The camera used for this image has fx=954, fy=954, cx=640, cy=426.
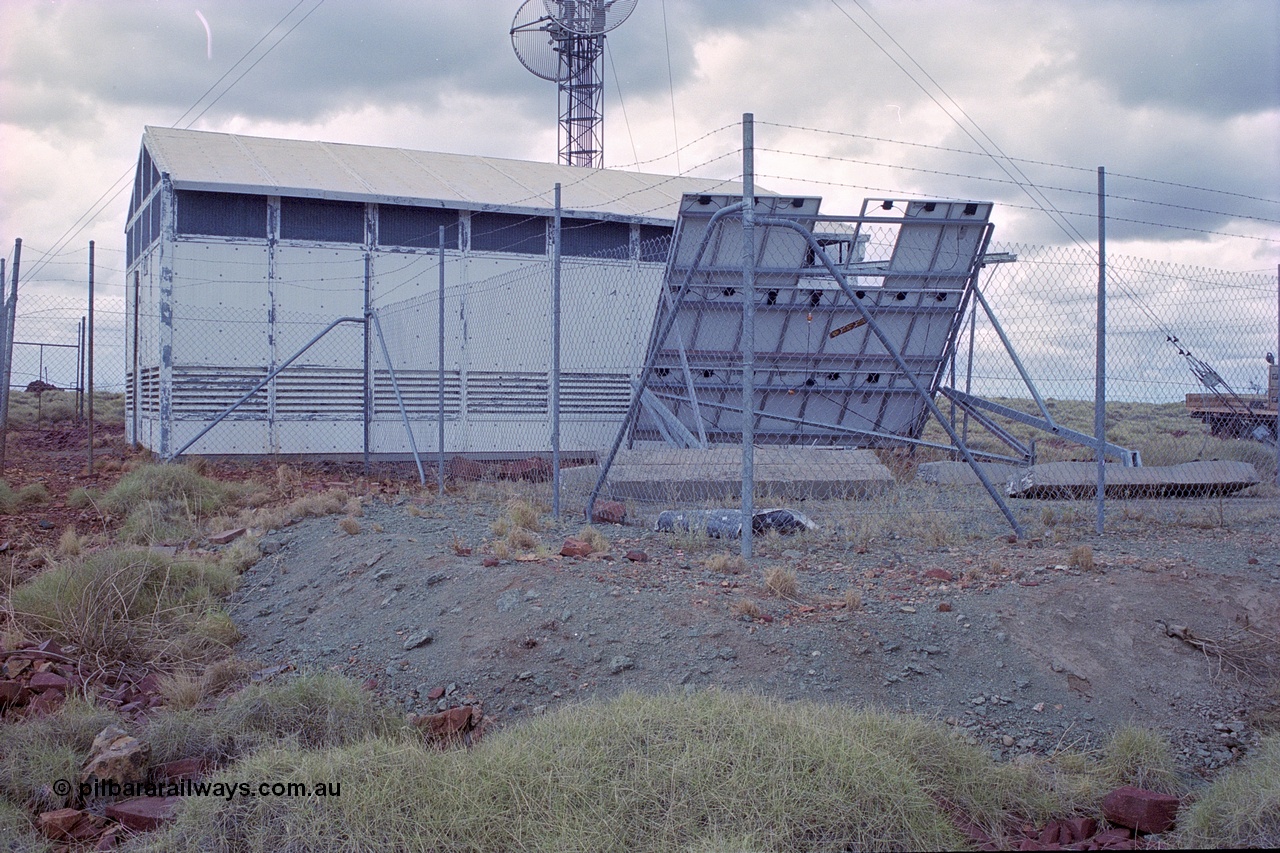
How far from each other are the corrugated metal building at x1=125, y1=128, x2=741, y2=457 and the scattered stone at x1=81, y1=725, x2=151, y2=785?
9.31 metres

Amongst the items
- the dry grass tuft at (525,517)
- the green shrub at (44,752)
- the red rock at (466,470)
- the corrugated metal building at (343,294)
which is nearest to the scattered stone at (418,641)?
the green shrub at (44,752)

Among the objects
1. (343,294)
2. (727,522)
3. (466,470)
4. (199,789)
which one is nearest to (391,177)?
(343,294)

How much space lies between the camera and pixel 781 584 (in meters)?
5.61

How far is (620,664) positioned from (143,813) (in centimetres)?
213

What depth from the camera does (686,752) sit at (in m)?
3.33

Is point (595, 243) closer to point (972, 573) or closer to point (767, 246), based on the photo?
point (767, 246)

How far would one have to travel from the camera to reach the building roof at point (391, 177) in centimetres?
1426

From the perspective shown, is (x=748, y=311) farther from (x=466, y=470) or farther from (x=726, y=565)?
(x=466, y=470)

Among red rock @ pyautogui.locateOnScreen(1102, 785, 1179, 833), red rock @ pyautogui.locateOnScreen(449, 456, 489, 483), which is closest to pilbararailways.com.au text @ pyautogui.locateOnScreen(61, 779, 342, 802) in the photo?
red rock @ pyautogui.locateOnScreen(1102, 785, 1179, 833)

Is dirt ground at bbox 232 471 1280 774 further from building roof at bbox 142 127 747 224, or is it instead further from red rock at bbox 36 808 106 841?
building roof at bbox 142 127 747 224

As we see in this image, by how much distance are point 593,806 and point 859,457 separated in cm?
743

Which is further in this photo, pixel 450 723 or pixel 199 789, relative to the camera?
pixel 450 723

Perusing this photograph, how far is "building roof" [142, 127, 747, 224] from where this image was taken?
14.3 metres

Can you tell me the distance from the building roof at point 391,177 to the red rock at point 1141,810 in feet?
35.6
